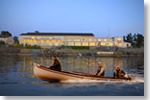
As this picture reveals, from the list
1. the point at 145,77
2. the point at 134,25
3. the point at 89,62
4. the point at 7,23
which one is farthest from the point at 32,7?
the point at 145,77

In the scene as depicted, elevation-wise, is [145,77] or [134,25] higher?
[134,25]

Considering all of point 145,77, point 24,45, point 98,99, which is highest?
point 24,45

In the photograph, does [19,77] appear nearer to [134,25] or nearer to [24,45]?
[24,45]

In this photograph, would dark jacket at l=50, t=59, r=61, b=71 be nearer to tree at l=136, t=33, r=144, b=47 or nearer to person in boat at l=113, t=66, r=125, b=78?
person in boat at l=113, t=66, r=125, b=78

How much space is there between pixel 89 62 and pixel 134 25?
30.8 inches

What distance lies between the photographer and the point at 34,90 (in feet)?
13.8

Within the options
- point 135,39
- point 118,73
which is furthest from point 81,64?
point 135,39

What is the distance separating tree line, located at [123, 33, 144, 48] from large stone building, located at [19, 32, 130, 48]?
0.25ft

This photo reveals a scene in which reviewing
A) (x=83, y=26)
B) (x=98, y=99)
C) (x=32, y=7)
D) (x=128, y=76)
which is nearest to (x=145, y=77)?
(x=128, y=76)

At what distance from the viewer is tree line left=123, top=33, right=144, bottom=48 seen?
4.26m

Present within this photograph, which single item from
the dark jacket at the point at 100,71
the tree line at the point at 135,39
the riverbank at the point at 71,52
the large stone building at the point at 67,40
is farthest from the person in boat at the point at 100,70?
the tree line at the point at 135,39

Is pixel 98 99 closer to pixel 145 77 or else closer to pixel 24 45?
pixel 145 77

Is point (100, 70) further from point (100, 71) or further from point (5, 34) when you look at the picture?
point (5, 34)

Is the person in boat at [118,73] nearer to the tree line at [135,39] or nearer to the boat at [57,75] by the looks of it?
the boat at [57,75]
